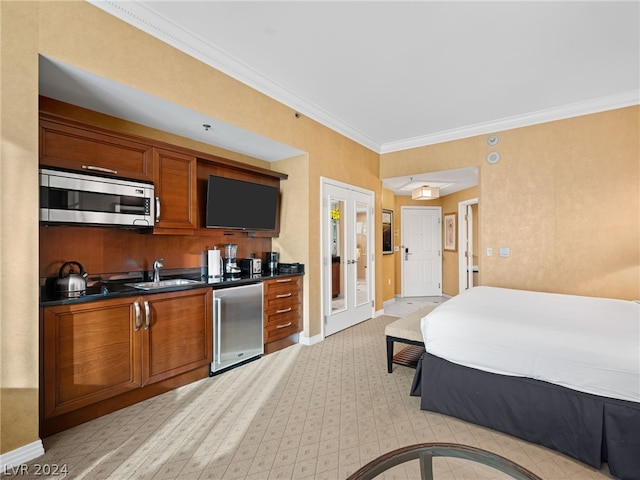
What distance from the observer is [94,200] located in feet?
7.70

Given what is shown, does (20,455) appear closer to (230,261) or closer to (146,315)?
(146,315)

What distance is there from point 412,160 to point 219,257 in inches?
136

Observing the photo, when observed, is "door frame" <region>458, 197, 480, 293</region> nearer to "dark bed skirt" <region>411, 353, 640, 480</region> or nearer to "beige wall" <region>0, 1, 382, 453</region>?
"dark bed skirt" <region>411, 353, 640, 480</region>

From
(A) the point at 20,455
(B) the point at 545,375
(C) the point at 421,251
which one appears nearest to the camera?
(A) the point at 20,455

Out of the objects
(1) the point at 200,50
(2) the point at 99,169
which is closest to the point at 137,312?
(2) the point at 99,169

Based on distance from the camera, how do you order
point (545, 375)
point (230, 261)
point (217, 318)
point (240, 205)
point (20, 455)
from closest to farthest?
1. point (20, 455)
2. point (545, 375)
3. point (217, 318)
4. point (240, 205)
5. point (230, 261)

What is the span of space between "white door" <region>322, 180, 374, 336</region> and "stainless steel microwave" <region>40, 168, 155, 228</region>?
2214 millimetres

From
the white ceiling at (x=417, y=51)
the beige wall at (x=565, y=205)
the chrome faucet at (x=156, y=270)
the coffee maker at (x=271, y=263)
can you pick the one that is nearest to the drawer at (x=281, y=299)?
the coffee maker at (x=271, y=263)

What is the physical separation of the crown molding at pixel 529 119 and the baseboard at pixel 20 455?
17.4 ft

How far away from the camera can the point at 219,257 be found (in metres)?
3.41

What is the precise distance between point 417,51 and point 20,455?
4040 mm

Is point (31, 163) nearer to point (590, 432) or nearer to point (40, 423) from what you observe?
point (40, 423)

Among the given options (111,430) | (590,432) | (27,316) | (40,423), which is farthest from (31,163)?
(590,432)

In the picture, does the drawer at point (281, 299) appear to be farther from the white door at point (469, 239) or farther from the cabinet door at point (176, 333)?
the white door at point (469, 239)
